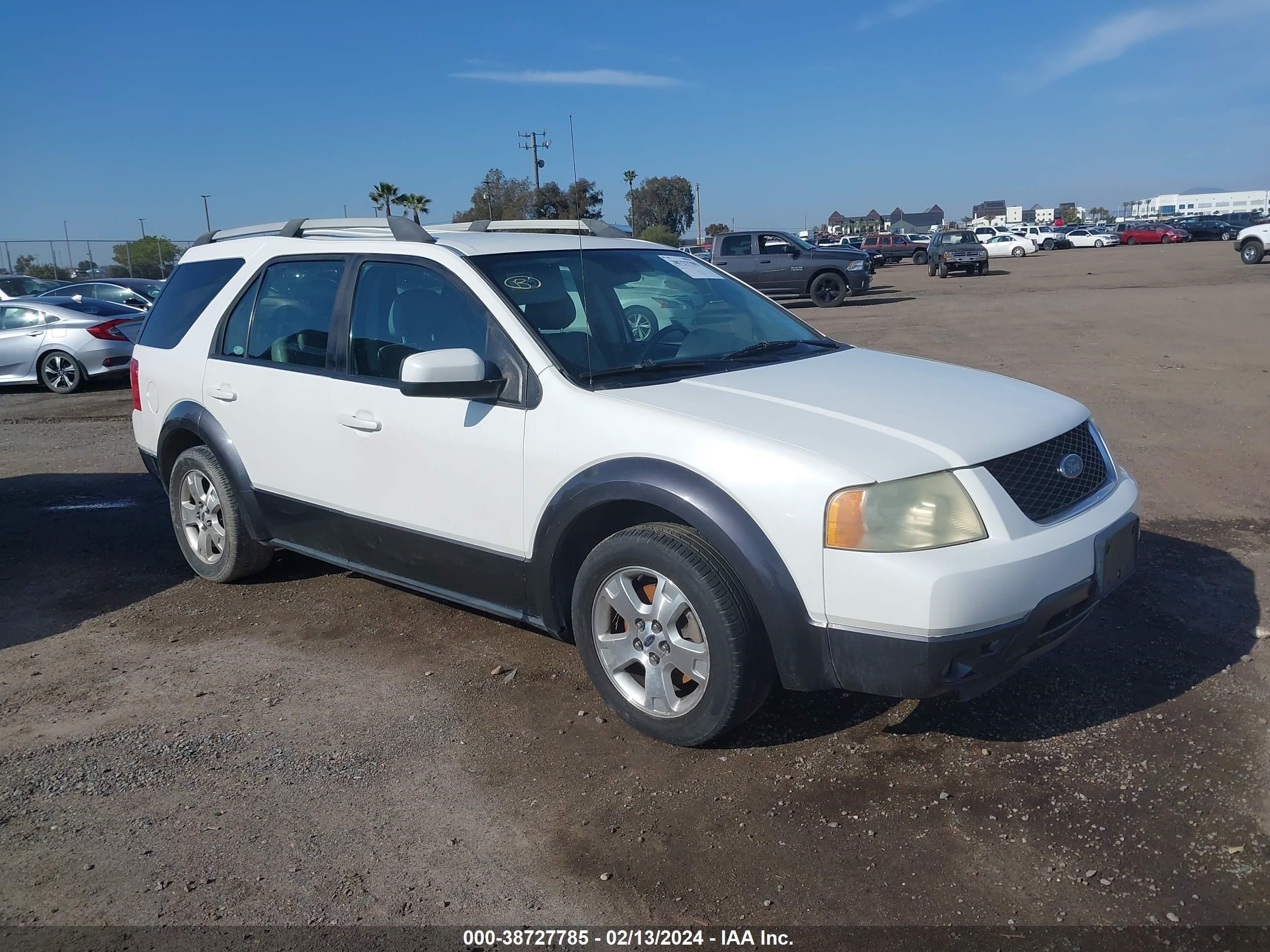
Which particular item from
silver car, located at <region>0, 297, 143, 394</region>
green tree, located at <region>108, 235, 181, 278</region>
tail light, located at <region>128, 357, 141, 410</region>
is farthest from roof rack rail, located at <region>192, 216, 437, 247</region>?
green tree, located at <region>108, 235, 181, 278</region>

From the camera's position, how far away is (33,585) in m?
5.64

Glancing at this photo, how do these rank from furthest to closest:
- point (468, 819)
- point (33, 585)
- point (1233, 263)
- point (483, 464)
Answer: point (1233, 263) < point (33, 585) < point (483, 464) < point (468, 819)

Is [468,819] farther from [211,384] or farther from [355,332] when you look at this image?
[211,384]

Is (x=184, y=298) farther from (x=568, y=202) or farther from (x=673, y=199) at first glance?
(x=673, y=199)

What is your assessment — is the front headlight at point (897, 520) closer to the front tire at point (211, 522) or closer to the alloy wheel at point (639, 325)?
the alloy wheel at point (639, 325)

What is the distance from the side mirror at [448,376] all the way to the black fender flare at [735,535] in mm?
524

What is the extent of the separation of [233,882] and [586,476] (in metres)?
1.67

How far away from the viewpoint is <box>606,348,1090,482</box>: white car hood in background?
3.18m

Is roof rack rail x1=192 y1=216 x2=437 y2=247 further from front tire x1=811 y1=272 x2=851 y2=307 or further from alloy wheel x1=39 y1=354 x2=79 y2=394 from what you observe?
front tire x1=811 y1=272 x2=851 y2=307

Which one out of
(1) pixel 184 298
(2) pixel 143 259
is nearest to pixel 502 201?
(1) pixel 184 298

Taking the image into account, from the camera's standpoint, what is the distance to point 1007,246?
51969mm

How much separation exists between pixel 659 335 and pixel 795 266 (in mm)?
20287

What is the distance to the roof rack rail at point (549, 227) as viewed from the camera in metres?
5.11

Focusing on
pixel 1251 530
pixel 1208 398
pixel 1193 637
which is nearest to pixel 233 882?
pixel 1193 637
